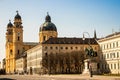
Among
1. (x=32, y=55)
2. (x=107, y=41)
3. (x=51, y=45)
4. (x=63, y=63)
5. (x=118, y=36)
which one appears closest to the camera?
(x=118, y=36)

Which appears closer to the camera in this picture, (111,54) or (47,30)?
(111,54)

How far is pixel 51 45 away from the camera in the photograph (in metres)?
155

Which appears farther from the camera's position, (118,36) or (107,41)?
(107,41)

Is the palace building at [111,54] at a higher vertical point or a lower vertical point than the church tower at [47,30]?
lower

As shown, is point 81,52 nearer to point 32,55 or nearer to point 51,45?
point 51,45

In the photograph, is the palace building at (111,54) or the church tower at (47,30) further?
the church tower at (47,30)

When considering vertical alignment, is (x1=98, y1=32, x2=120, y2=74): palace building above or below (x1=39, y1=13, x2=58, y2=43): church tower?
below

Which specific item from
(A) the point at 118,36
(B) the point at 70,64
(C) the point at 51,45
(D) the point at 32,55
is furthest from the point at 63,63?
(D) the point at 32,55

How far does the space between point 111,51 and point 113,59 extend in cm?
420

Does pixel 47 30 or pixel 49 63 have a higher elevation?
pixel 47 30

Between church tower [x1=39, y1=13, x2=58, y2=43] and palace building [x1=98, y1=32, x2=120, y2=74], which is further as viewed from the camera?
church tower [x1=39, y1=13, x2=58, y2=43]

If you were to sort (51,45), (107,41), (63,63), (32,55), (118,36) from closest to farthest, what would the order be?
(118,36) → (107,41) → (63,63) → (51,45) → (32,55)

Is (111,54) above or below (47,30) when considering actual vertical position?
below

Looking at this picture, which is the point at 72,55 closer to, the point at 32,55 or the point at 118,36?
the point at 118,36
